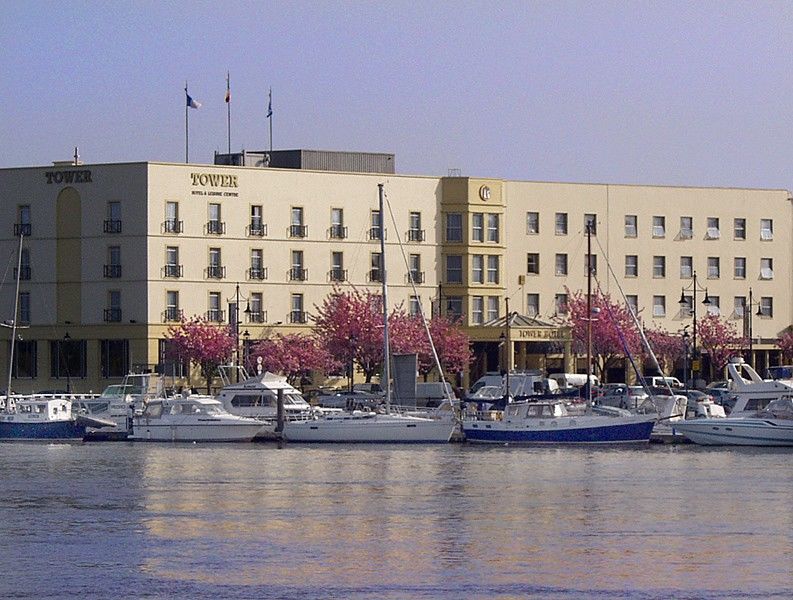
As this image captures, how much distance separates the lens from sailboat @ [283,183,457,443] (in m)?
80.6

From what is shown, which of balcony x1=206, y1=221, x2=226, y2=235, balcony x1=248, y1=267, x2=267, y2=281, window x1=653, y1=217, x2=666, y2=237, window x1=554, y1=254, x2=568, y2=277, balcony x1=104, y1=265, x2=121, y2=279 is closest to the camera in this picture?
balcony x1=104, y1=265, x2=121, y2=279

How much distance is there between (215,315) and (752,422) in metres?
41.3

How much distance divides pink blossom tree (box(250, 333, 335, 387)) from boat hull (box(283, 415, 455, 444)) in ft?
87.0

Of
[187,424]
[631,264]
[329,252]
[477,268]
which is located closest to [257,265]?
[329,252]

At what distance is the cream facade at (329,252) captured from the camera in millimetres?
109625

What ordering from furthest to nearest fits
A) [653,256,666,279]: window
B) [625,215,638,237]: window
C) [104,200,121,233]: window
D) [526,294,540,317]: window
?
[653,256,666,279]: window < [625,215,638,237]: window < [526,294,540,317]: window < [104,200,121,233]: window

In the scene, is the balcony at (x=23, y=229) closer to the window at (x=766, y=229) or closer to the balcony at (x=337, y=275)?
the balcony at (x=337, y=275)

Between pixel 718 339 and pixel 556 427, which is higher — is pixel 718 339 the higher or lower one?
the higher one

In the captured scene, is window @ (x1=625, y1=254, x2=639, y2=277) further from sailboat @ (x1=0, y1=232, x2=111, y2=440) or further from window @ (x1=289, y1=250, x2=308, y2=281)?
sailboat @ (x1=0, y1=232, x2=111, y2=440)

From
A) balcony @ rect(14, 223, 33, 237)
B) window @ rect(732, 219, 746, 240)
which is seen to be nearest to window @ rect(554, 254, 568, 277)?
window @ rect(732, 219, 746, 240)

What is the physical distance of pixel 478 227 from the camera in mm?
116812

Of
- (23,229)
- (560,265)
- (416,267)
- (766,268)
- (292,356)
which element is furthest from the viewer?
(766,268)

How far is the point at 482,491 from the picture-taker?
60.3m

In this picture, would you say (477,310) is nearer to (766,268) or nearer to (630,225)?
(630,225)
